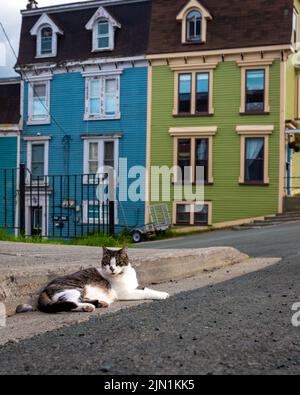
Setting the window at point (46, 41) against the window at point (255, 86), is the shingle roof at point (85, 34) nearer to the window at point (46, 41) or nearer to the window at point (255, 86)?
the window at point (46, 41)

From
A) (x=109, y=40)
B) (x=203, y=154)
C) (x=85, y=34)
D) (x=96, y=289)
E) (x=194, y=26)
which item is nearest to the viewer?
(x=96, y=289)

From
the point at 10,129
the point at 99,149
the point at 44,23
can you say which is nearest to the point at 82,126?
the point at 99,149

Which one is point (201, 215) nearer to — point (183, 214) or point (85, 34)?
point (183, 214)

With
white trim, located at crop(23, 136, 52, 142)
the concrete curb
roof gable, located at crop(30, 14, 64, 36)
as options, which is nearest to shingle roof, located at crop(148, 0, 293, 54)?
roof gable, located at crop(30, 14, 64, 36)

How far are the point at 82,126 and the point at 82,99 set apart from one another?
1.30 meters

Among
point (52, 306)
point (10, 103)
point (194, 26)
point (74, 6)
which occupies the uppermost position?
point (74, 6)

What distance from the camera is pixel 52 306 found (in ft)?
23.4

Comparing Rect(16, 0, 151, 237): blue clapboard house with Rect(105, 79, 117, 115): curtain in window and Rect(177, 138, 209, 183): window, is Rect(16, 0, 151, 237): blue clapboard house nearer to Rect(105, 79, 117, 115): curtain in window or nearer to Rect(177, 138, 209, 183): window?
Rect(105, 79, 117, 115): curtain in window

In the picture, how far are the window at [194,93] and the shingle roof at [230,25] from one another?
122cm

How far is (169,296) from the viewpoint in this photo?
26.6 feet

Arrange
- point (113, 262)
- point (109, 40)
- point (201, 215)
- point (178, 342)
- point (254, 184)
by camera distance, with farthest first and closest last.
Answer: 1. point (109, 40)
2. point (201, 215)
3. point (254, 184)
4. point (113, 262)
5. point (178, 342)
